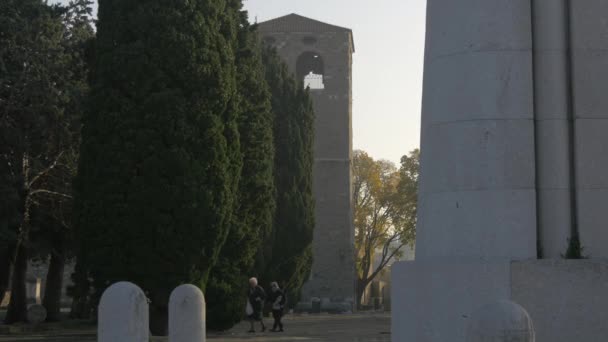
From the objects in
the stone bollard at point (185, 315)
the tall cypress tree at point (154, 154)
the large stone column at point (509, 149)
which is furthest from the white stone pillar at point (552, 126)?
the tall cypress tree at point (154, 154)

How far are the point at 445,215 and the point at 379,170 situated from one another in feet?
186

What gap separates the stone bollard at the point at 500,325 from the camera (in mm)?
7500

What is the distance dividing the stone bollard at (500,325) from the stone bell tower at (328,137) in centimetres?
4995

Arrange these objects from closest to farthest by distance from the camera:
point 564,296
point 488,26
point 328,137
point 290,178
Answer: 1. point 564,296
2. point 488,26
3. point 290,178
4. point 328,137

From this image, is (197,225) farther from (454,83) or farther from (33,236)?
(454,83)

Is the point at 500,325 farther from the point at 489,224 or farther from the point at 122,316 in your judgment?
the point at 122,316

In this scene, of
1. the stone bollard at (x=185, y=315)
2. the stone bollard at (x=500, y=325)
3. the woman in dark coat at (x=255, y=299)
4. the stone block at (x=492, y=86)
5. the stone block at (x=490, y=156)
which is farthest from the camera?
the woman in dark coat at (x=255, y=299)

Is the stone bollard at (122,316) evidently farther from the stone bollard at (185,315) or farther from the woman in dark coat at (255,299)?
the woman in dark coat at (255,299)

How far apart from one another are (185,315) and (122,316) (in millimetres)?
2058

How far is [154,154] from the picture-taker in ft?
69.4

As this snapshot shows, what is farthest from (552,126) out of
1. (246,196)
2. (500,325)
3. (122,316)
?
(246,196)

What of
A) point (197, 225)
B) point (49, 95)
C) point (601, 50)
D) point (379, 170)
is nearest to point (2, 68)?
point (49, 95)

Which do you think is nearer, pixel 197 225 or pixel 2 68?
pixel 197 225

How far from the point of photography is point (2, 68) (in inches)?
944
